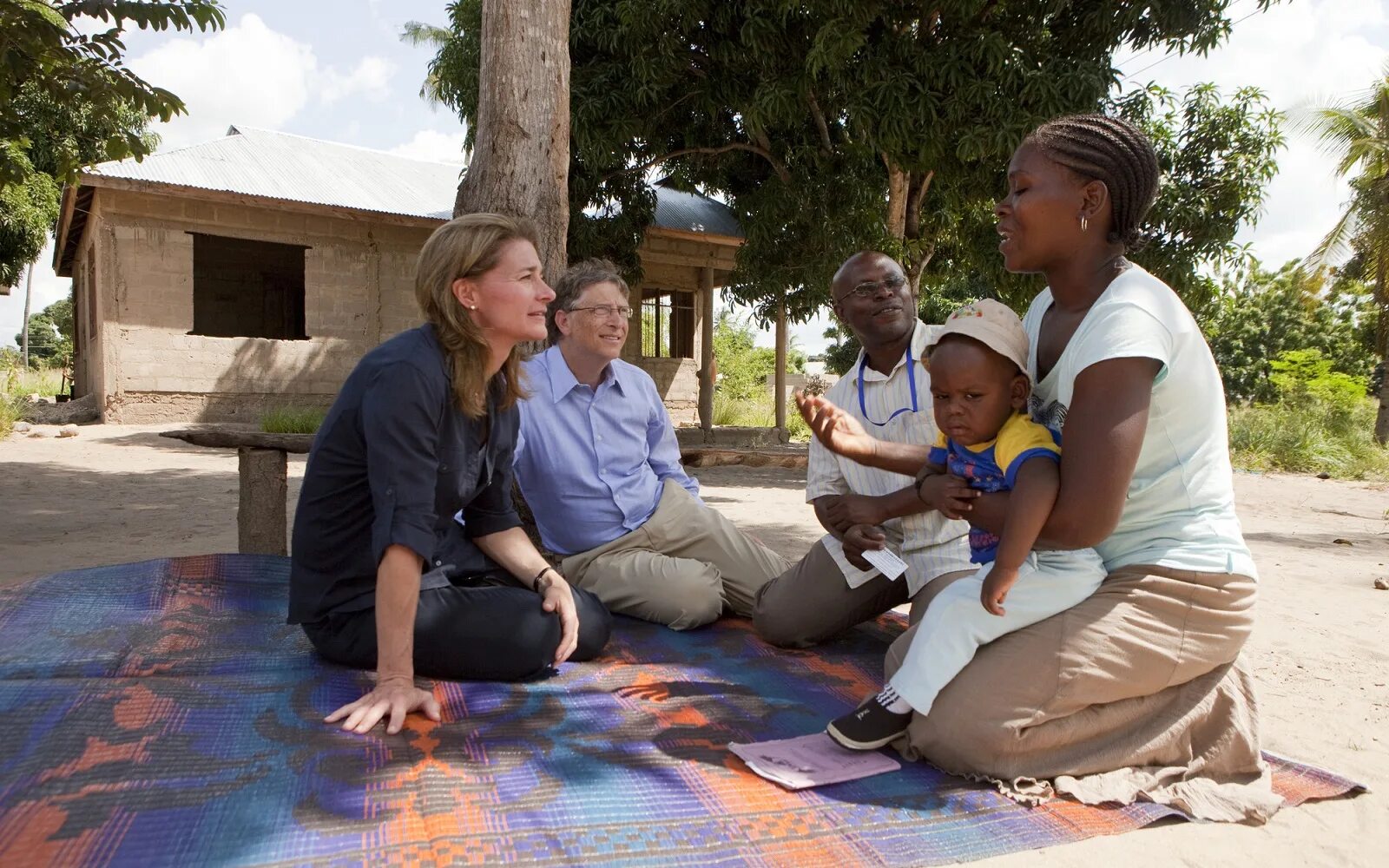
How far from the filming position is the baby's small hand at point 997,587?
2.10m

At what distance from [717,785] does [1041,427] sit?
1.13 m

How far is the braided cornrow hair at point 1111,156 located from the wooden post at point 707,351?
1420cm

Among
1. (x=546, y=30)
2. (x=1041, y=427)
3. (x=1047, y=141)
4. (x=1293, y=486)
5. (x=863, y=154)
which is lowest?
(x=1293, y=486)

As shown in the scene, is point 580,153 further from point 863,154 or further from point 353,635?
point 353,635

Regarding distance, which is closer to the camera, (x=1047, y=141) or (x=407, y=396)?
(x=1047, y=141)

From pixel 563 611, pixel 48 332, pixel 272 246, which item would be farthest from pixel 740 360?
pixel 48 332

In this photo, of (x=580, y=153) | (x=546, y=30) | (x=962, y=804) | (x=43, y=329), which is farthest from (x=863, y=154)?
(x=43, y=329)

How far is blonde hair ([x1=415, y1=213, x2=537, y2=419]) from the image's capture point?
102 inches

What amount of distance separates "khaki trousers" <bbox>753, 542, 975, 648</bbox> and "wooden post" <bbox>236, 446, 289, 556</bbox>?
2567mm

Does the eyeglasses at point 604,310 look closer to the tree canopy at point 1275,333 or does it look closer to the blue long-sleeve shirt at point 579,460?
the blue long-sleeve shirt at point 579,460

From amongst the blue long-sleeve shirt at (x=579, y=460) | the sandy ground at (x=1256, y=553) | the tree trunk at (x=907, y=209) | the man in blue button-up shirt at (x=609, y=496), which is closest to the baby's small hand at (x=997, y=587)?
the sandy ground at (x=1256, y=553)

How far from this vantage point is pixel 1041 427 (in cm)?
220

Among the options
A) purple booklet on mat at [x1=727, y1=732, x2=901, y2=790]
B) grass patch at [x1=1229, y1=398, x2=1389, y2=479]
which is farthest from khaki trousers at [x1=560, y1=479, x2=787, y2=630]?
grass patch at [x1=1229, y1=398, x2=1389, y2=479]

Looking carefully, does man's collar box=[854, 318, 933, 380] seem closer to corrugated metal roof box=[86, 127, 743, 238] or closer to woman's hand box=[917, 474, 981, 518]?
woman's hand box=[917, 474, 981, 518]
